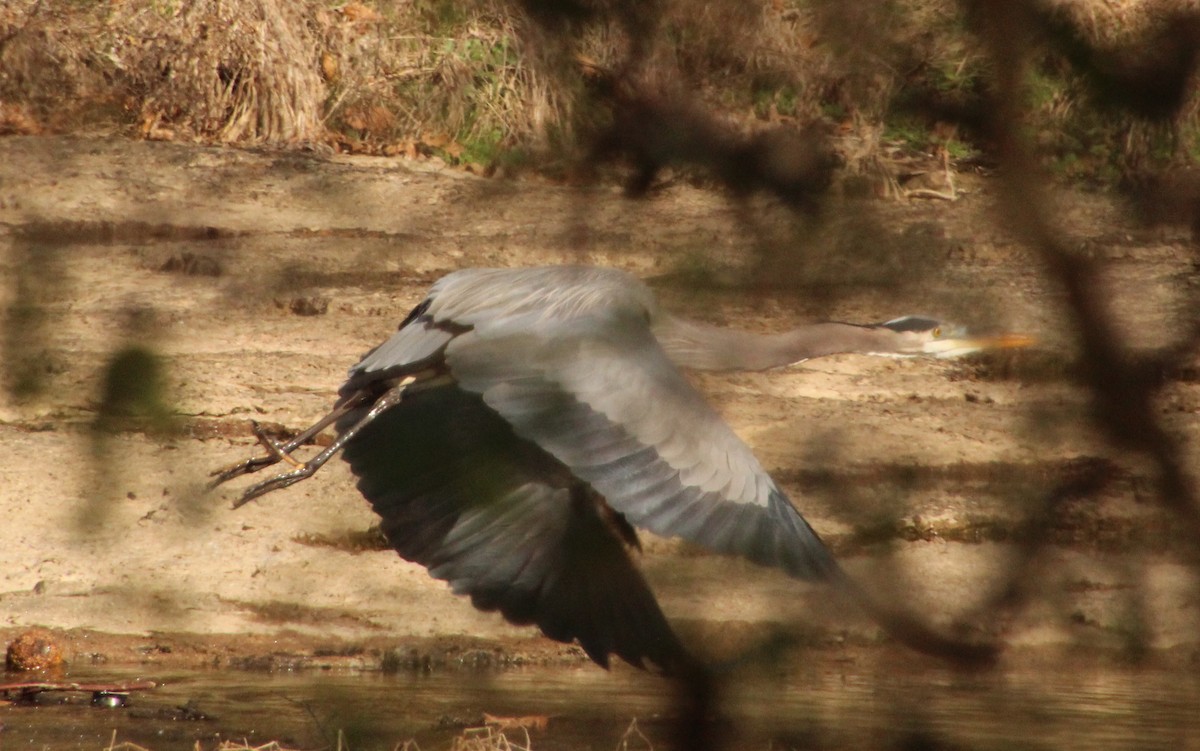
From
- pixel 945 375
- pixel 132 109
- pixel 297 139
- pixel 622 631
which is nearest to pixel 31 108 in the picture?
pixel 132 109

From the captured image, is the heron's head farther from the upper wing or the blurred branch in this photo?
the blurred branch

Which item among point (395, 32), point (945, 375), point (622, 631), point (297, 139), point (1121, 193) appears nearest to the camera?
point (1121, 193)

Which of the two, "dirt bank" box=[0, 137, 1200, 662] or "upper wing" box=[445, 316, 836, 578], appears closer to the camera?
"upper wing" box=[445, 316, 836, 578]

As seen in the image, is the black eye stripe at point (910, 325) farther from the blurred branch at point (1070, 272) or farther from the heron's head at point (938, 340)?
the blurred branch at point (1070, 272)

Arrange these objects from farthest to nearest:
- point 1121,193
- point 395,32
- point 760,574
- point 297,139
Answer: point 297,139
point 760,574
point 395,32
point 1121,193

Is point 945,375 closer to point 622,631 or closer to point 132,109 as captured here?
point 622,631

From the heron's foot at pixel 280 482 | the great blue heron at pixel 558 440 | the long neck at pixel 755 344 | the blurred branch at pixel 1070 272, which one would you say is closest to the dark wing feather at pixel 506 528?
the great blue heron at pixel 558 440

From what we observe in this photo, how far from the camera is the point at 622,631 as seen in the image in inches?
175

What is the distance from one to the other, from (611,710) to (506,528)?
66 cm

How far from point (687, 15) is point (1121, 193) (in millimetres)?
678

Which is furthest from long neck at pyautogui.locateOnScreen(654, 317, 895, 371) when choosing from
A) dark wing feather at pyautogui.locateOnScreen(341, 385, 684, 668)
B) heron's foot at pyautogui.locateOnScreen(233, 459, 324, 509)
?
heron's foot at pyautogui.locateOnScreen(233, 459, 324, 509)

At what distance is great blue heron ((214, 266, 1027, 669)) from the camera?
3.68 m

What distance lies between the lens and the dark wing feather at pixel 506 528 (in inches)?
176

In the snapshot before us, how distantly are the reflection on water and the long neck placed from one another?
2.82 ft
